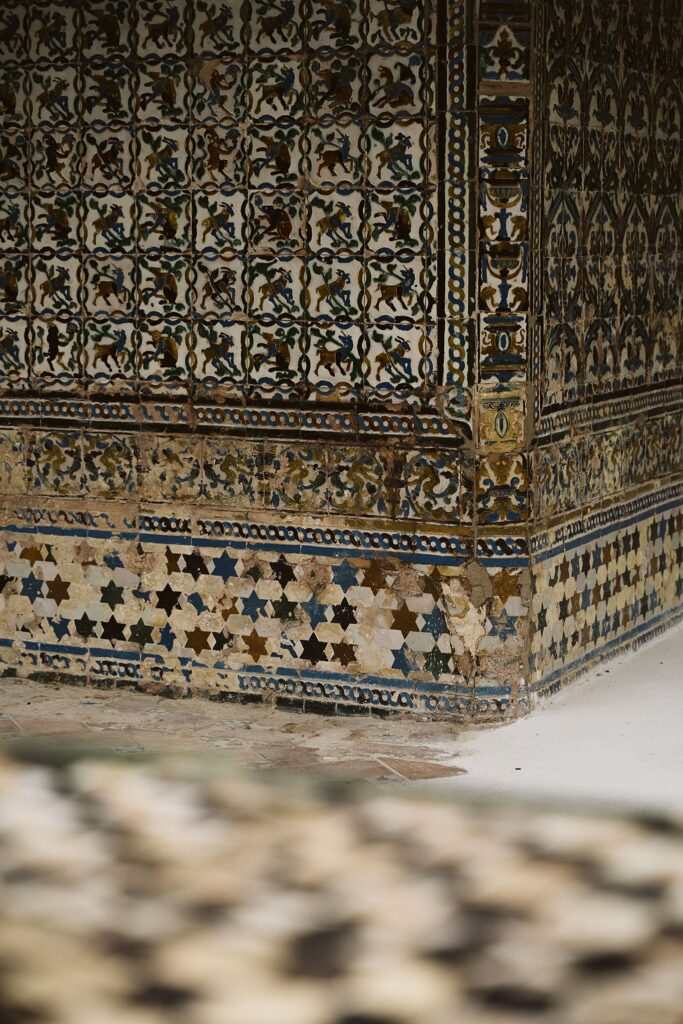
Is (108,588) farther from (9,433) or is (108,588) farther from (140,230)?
(140,230)

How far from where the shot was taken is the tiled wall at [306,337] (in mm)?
4902

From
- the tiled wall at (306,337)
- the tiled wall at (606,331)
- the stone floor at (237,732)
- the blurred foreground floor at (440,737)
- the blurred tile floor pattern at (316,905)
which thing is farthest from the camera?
the tiled wall at (606,331)

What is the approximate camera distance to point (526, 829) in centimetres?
406

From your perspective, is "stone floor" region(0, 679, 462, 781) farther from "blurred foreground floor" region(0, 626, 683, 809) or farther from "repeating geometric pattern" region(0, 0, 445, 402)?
"repeating geometric pattern" region(0, 0, 445, 402)

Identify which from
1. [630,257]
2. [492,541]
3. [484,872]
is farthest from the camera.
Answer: [630,257]

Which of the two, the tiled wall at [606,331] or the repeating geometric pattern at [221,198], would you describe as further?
the tiled wall at [606,331]

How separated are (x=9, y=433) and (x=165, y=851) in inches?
81.6

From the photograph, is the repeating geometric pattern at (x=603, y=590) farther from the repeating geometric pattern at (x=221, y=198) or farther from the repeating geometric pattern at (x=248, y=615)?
the repeating geometric pattern at (x=221, y=198)

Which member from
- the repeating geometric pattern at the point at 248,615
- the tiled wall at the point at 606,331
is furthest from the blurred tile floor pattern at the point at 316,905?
the tiled wall at the point at 606,331

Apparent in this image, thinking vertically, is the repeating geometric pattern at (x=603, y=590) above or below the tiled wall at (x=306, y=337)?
below

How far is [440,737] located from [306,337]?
3.93ft

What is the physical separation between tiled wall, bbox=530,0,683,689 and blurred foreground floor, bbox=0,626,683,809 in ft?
0.77

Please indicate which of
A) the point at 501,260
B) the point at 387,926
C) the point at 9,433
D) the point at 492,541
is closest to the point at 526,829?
the point at 387,926

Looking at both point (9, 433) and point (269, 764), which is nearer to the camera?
point (269, 764)
